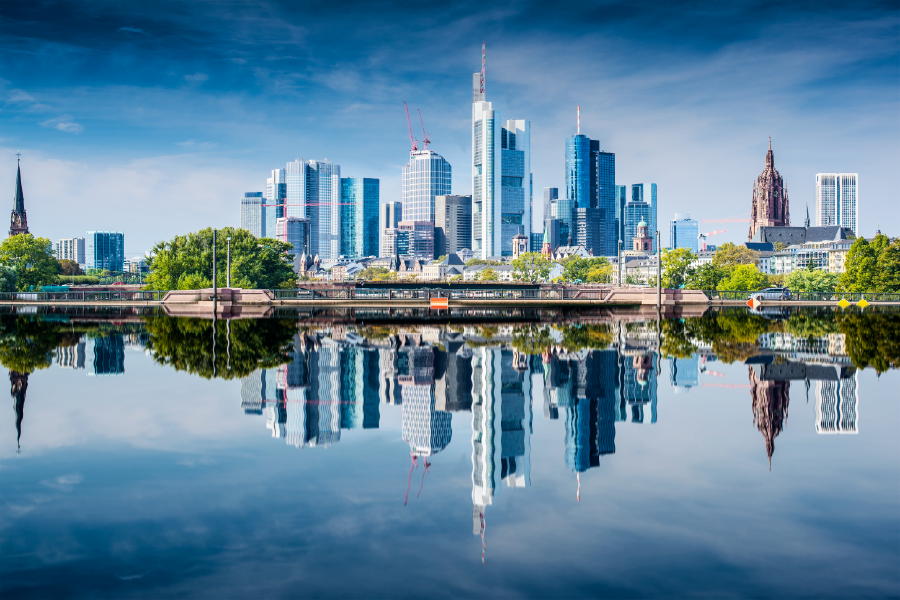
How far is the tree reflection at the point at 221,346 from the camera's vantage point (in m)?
20.5

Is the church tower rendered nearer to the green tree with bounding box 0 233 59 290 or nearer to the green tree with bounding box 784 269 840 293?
the green tree with bounding box 0 233 59 290

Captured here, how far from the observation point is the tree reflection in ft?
67.2

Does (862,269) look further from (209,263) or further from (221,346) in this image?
(221,346)

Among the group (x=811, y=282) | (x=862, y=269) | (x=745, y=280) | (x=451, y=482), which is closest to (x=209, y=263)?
(x=745, y=280)

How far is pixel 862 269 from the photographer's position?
102 meters

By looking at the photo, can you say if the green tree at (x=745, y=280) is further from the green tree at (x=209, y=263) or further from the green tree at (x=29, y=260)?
the green tree at (x=29, y=260)

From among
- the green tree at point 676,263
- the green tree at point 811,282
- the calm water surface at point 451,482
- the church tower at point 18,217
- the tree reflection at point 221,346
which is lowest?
the calm water surface at point 451,482

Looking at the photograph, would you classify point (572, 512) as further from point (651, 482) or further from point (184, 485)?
point (184, 485)

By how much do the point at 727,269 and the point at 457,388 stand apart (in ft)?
448

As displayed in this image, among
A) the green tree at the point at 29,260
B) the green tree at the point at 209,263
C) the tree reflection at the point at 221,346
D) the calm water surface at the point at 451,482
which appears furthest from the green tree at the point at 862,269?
the green tree at the point at 29,260

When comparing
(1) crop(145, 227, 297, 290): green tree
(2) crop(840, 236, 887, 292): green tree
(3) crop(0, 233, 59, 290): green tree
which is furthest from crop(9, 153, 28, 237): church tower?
(2) crop(840, 236, 887, 292): green tree

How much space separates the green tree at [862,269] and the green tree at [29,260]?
434 feet

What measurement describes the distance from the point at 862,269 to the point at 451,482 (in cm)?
10909

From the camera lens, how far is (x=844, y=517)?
8.25 meters
